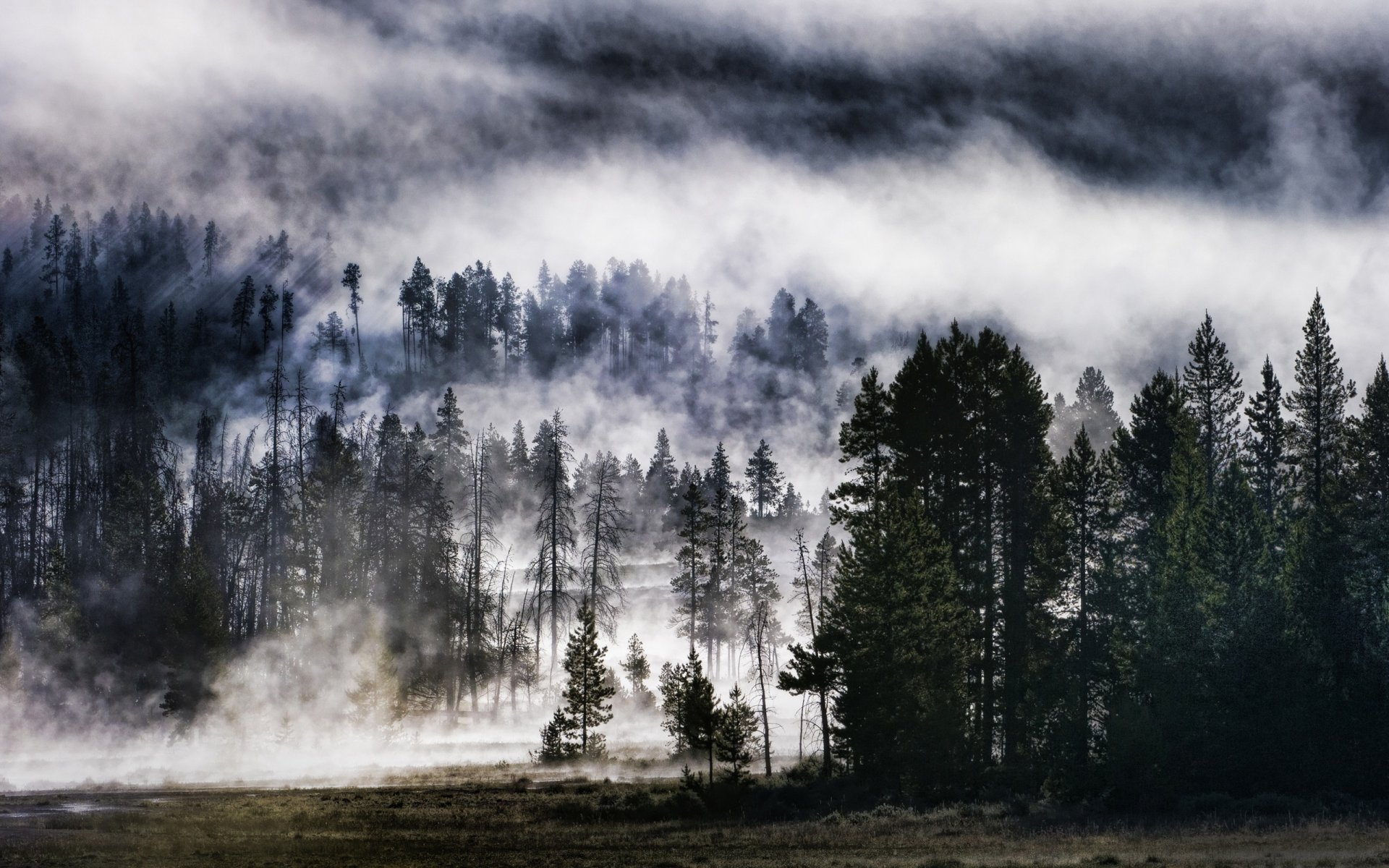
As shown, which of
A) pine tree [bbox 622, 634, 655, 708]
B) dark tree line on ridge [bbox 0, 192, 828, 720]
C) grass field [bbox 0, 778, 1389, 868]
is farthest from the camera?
dark tree line on ridge [bbox 0, 192, 828, 720]

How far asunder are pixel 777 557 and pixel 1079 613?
235 feet

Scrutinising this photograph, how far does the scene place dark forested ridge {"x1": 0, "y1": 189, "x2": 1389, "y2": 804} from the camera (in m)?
39.0

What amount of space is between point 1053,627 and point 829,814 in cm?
1206

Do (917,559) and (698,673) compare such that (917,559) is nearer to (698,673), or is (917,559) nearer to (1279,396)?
(698,673)

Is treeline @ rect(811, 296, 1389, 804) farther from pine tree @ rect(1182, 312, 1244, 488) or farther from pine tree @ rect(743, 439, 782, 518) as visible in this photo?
pine tree @ rect(743, 439, 782, 518)

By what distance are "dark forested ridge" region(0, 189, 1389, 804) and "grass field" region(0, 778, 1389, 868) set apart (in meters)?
4.70

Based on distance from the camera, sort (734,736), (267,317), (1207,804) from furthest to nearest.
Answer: (267,317) → (734,736) → (1207,804)

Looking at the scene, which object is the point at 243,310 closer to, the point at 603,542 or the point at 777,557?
the point at 777,557

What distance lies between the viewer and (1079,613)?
1646 inches

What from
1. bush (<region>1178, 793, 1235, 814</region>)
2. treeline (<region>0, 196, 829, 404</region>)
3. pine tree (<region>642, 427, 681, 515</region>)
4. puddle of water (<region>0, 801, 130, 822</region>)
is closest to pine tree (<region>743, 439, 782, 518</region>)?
pine tree (<region>642, 427, 681, 515</region>)

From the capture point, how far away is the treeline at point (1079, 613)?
1503 inches

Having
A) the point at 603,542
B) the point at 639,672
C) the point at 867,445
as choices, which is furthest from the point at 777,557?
the point at 867,445

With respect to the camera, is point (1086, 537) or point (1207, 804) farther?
point (1086, 537)

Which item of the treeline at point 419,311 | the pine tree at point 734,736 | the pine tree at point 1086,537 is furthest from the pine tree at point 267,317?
the pine tree at point 1086,537
